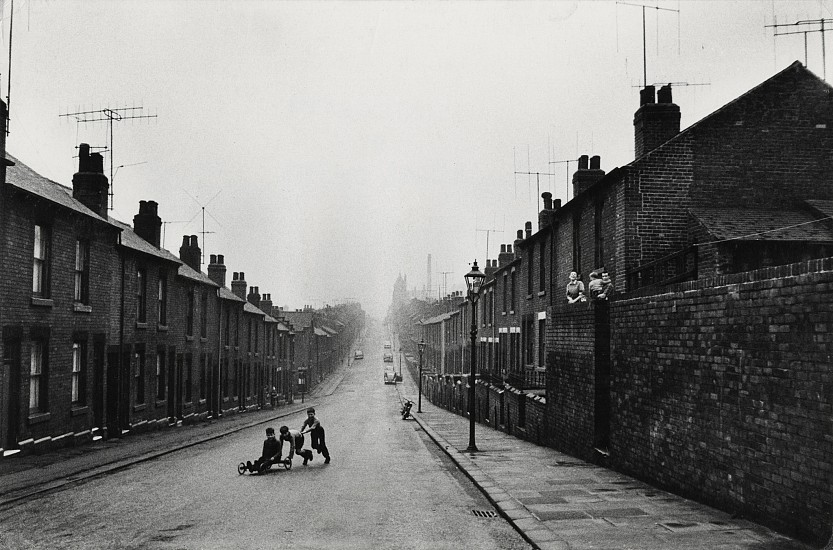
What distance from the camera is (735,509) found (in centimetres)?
887

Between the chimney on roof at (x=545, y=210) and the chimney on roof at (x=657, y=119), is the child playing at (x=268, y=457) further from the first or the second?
the chimney on roof at (x=545, y=210)

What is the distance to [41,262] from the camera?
1781cm

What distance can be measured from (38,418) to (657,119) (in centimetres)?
1860

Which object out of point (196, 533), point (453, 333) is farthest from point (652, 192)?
point (453, 333)

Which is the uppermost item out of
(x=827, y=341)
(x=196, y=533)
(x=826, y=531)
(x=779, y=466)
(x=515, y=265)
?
(x=515, y=265)

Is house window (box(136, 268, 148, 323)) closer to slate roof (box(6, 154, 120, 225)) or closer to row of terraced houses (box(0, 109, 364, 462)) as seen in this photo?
row of terraced houses (box(0, 109, 364, 462))

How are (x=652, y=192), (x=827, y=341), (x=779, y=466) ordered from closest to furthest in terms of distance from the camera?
(x=827, y=341) → (x=779, y=466) → (x=652, y=192)

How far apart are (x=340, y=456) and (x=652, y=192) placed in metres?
10.9

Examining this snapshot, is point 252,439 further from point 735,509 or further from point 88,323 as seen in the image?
point 735,509

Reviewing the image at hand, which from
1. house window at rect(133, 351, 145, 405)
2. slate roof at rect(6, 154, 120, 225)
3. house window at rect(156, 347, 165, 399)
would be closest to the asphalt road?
slate roof at rect(6, 154, 120, 225)

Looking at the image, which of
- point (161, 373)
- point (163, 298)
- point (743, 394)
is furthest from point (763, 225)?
point (161, 373)

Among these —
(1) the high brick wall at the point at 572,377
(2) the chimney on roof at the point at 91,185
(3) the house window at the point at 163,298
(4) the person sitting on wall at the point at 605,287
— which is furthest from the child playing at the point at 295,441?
(3) the house window at the point at 163,298

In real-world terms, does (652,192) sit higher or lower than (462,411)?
higher

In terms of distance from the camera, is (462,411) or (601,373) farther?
(462,411)
